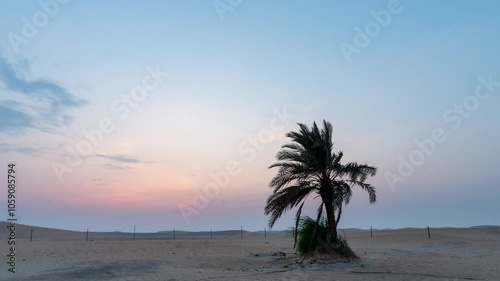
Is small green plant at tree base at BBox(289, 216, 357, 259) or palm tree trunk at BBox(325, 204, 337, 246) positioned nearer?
small green plant at tree base at BBox(289, 216, 357, 259)

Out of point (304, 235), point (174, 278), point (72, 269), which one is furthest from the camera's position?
point (304, 235)

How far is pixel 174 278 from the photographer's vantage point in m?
17.2

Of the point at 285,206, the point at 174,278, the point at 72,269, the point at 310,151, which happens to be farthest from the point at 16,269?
the point at 310,151

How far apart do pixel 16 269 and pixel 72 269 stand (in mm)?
3508

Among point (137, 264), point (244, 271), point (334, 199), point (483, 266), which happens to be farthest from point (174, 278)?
point (483, 266)

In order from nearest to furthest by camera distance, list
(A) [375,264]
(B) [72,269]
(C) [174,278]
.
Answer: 1. (C) [174,278]
2. (B) [72,269]
3. (A) [375,264]

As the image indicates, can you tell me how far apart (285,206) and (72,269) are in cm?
1039

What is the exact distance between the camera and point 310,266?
66.2 feet

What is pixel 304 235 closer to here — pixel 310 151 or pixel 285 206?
pixel 285 206

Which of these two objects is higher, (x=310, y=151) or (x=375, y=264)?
(x=310, y=151)

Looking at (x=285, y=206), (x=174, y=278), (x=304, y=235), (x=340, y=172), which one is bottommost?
(x=174, y=278)

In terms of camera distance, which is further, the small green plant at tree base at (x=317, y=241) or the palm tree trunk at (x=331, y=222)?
the palm tree trunk at (x=331, y=222)

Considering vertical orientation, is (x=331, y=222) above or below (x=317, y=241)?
above

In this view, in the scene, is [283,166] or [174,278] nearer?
[174,278]
